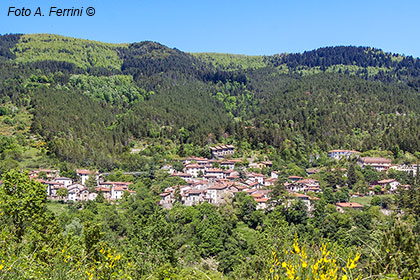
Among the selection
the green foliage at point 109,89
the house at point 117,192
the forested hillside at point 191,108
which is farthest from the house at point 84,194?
the green foliage at point 109,89

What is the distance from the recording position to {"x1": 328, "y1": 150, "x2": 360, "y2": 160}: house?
79.6 metres

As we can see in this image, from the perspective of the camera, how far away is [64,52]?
17850 centimetres

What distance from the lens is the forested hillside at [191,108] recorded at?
8400cm

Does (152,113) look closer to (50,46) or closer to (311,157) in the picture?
(311,157)

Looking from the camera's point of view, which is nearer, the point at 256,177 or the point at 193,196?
the point at 193,196

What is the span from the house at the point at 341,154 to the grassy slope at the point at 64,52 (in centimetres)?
11249

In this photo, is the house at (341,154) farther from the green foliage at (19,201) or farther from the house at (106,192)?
the green foliage at (19,201)

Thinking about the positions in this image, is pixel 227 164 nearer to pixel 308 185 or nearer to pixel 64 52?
pixel 308 185

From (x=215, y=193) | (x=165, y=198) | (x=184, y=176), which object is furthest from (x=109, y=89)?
(x=215, y=193)

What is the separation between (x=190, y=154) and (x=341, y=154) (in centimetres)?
2968

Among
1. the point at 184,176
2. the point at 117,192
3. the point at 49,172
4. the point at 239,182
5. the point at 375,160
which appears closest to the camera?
the point at 117,192

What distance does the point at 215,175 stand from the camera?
228 ft

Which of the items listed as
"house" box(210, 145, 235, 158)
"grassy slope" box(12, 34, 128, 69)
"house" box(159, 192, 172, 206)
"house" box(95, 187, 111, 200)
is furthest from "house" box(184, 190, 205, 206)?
"grassy slope" box(12, 34, 128, 69)

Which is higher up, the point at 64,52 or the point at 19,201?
the point at 64,52
